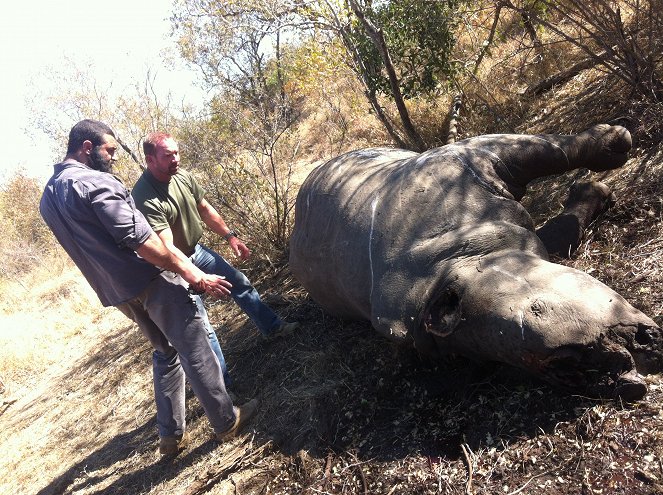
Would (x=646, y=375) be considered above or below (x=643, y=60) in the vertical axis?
below

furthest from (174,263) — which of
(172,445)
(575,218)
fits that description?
(575,218)

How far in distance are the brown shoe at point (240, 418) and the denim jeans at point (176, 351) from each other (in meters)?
0.04

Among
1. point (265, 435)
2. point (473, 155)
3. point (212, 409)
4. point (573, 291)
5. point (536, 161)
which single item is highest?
point (473, 155)

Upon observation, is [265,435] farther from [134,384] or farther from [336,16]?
[336,16]

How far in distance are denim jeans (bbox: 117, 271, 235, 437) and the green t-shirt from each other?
1.83ft

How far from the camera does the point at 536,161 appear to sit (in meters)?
3.68

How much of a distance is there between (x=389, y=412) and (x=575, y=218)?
1.76m

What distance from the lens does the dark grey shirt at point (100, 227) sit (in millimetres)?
3305

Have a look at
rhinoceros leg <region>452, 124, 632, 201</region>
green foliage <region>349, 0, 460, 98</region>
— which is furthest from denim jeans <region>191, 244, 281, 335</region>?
green foliage <region>349, 0, 460, 98</region>

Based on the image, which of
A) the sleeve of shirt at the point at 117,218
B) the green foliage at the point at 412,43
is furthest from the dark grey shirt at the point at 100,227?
the green foliage at the point at 412,43

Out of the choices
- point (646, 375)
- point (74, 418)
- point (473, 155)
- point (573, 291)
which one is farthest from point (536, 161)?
point (74, 418)

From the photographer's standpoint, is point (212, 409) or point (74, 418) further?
point (74, 418)

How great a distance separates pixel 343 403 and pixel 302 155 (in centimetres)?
598

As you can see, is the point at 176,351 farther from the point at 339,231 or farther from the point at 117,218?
the point at 339,231
